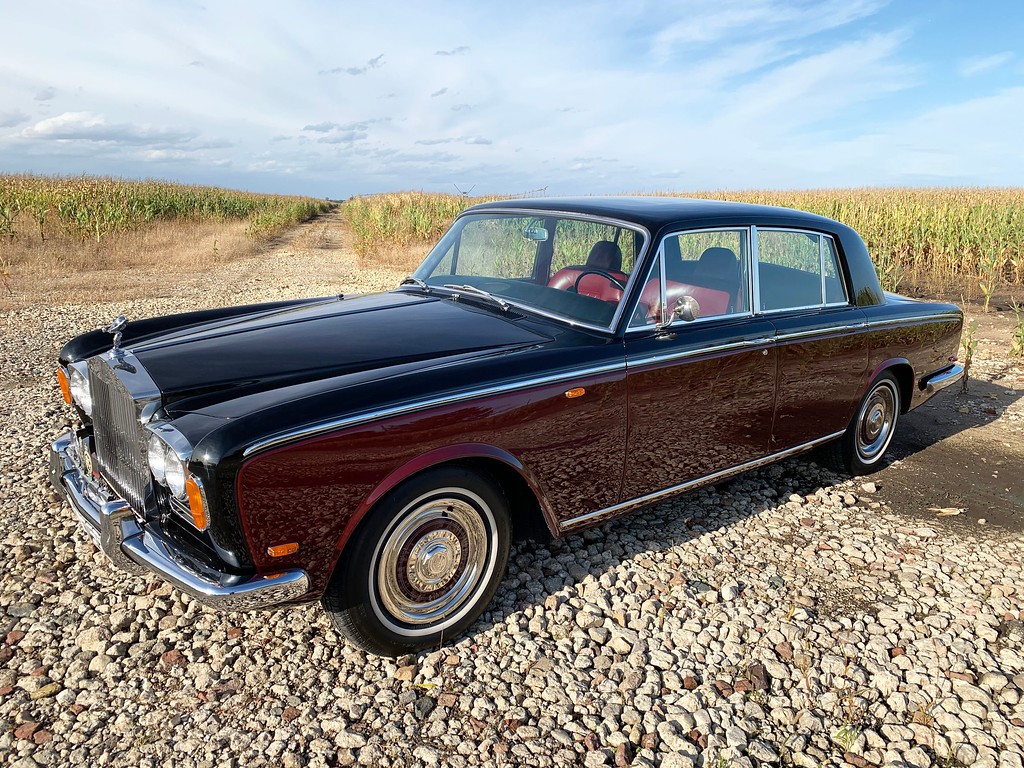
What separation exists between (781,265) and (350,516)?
287cm

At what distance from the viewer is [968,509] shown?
4223 millimetres

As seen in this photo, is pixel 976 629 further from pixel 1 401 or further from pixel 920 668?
pixel 1 401

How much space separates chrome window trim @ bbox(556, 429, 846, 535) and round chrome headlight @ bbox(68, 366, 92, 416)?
215 centimetres

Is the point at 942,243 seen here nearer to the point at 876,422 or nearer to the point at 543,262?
the point at 876,422

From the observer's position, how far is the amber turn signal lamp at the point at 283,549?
235 centimetres

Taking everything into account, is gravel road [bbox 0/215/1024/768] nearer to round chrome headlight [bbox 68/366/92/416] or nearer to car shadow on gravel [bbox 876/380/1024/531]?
car shadow on gravel [bbox 876/380/1024/531]

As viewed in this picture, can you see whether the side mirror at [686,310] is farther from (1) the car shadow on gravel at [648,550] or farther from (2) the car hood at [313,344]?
(1) the car shadow on gravel at [648,550]

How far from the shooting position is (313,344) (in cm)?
312

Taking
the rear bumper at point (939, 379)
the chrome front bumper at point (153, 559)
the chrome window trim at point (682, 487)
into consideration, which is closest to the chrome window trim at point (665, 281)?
the chrome window trim at point (682, 487)

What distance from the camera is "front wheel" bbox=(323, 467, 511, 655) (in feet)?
8.39

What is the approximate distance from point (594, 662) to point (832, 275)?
282cm

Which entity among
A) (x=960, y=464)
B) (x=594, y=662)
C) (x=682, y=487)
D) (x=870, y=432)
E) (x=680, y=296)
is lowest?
(x=960, y=464)

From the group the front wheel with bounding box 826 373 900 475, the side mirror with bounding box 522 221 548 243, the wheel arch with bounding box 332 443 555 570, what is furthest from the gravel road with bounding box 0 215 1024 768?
the side mirror with bounding box 522 221 548 243

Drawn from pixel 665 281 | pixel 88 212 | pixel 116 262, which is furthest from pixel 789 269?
pixel 88 212
